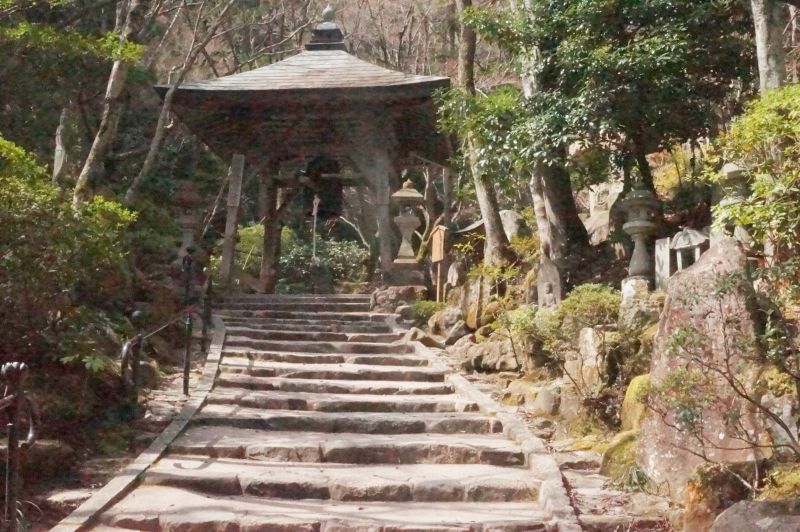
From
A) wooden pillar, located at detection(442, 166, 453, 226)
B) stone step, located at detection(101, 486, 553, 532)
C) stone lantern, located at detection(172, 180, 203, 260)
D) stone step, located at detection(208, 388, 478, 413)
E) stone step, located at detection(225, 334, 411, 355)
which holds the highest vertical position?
wooden pillar, located at detection(442, 166, 453, 226)

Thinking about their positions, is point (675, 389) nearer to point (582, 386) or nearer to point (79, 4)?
point (582, 386)

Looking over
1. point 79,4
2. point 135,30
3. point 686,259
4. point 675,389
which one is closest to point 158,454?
point 675,389

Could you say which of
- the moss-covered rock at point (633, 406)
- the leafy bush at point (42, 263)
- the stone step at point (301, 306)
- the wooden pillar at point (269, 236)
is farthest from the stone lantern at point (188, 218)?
the moss-covered rock at point (633, 406)

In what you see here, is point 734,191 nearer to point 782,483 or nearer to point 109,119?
point 782,483

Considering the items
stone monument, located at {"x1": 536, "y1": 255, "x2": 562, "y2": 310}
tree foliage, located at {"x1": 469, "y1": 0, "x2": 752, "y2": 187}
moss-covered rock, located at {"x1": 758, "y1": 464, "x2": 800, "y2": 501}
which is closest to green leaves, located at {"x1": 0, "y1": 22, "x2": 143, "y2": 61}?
tree foliage, located at {"x1": 469, "y1": 0, "x2": 752, "y2": 187}

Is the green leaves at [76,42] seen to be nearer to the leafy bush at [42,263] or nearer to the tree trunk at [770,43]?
the leafy bush at [42,263]

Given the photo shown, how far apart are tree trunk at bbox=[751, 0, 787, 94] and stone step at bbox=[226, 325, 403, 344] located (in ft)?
19.7

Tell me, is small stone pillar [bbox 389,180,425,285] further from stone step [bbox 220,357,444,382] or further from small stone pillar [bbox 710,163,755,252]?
small stone pillar [bbox 710,163,755,252]

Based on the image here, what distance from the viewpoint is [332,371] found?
932 cm

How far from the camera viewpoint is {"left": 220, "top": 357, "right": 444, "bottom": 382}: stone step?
30.3ft

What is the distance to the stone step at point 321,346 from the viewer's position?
10609 millimetres

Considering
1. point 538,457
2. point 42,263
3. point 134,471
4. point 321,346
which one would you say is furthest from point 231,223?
point 538,457

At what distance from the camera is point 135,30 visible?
992 cm

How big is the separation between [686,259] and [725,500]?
3.84 m
